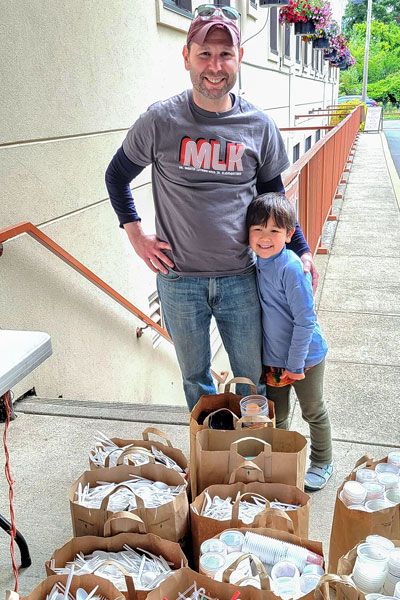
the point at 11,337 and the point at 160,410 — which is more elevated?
the point at 11,337

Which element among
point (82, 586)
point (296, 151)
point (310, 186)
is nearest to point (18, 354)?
point (82, 586)

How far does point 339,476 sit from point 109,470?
124cm

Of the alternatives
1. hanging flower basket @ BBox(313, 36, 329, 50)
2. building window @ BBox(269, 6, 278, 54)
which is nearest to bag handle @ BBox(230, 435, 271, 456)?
building window @ BBox(269, 6, 278, 54)

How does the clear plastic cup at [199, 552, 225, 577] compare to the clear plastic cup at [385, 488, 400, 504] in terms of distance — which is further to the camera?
the clear plastic cup at [385, 488, 400, 504]

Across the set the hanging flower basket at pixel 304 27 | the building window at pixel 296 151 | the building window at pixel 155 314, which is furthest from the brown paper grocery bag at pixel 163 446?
the building window at pixel 296 151

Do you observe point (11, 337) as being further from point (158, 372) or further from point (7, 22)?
point (158, 372)

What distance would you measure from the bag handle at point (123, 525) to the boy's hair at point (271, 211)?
3.74ft

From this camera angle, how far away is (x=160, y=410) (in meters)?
3.24

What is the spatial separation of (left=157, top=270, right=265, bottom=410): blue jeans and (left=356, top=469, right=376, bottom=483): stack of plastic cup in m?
0.71

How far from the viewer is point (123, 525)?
5.50 ft

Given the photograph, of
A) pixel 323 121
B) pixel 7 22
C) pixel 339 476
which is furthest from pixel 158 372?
pixel 323 121

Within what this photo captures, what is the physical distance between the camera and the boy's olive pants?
8.32ft

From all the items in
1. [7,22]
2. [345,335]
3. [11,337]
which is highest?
[7,22]

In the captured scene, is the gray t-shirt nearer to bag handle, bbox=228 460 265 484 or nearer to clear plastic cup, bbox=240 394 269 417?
clear plastic cup, bbox=240 394 269 417
